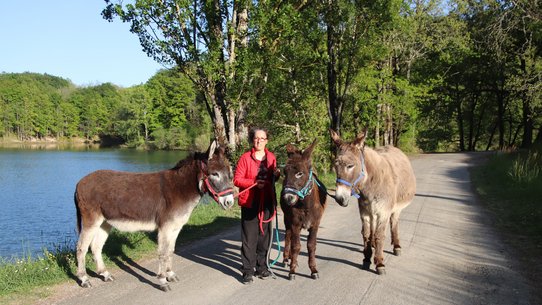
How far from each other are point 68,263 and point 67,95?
122 metres

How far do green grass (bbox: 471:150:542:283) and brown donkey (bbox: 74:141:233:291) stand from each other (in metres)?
4.85

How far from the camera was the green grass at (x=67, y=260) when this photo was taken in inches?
207

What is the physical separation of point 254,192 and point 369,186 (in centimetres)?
170

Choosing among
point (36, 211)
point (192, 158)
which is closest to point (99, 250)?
point (192, 158)

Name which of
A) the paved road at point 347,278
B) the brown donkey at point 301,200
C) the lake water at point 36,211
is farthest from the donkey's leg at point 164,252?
the lake water at point 36,211

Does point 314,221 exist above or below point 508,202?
above

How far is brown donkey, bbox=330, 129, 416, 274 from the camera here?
5340 mm

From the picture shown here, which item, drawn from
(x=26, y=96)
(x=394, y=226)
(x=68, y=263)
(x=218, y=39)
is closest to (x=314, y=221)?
(x=394, y=226)

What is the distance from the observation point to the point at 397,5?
17719 mm

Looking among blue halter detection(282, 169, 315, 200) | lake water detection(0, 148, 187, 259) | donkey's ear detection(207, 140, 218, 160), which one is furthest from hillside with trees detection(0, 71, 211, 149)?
blue halter detection(282, 169, 315, 200)

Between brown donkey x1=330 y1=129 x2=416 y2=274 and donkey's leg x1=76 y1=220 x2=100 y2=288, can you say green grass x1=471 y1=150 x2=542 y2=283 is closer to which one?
brown donkey x1=330 y1=129 x2=416 y2=274

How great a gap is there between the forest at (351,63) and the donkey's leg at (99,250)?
2244mm

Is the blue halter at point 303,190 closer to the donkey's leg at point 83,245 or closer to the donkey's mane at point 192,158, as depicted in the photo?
the donkey's mane at point 192,158

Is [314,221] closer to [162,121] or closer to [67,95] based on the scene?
[162,121]
